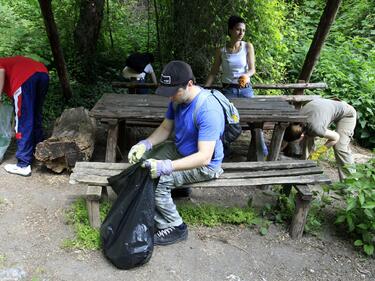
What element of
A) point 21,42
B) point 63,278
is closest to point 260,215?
point 63,278

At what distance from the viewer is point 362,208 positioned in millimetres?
3684

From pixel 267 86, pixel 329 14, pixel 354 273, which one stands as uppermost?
pixel 329 14

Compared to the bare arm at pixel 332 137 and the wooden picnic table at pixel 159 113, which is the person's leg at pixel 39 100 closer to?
the wooden picnic table at pixel 159 113

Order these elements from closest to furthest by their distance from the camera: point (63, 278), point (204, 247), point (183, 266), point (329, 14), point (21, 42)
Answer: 1. point (63, 278)
2. point (183, 266)
3. point (204, 247)
4. point (329, 14)
5. point (21, 42)

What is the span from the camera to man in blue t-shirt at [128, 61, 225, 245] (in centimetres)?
306

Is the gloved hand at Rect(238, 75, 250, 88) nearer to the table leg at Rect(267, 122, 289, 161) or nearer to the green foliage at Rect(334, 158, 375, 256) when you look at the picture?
the table leg at Rect(267, 122, 289, 161)

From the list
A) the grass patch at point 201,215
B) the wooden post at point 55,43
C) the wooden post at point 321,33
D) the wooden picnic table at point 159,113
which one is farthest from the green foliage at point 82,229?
the wooden post at point 321,33

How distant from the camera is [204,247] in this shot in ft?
11.6

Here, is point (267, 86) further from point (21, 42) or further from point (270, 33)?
point (21, 42)

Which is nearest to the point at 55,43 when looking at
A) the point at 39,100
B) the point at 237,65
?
the point at 39,100

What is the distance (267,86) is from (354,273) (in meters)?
3.12

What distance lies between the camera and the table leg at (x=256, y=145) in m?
4.80

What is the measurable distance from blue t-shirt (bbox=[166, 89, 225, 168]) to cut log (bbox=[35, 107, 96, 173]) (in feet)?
4.53

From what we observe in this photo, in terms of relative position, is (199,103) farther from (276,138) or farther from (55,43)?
(55,43)
